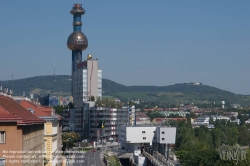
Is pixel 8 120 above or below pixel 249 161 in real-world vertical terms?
above

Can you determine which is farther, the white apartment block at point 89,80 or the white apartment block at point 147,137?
the white apartment block at point 89,80

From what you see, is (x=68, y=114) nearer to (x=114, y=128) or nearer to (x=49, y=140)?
(x=114, y=128)

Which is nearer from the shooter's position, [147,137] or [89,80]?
[147,137]

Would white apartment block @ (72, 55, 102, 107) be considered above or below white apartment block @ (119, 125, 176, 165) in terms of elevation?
above

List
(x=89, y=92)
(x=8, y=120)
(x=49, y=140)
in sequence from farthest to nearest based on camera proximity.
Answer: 1. (x=89, y=92)
2. (x=49, y=140)
3. (x=8, y=120)

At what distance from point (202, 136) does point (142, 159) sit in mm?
40323

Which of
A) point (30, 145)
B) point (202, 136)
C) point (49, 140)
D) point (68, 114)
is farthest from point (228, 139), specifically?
point (30, 145)

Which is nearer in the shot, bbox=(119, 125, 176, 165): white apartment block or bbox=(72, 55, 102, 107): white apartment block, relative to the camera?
bbox=(119, 125, 176, 165): white apartment block

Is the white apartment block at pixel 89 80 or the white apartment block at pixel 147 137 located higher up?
the white apartment block at pixel 89 80

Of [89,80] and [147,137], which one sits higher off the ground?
[89,80]

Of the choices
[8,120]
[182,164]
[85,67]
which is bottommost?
[182,164]

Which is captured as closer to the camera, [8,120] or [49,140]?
[8,120]

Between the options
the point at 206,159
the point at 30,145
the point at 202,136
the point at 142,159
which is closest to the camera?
the point at 30,145

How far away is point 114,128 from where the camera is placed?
168m
